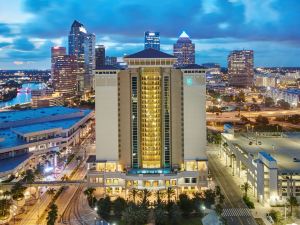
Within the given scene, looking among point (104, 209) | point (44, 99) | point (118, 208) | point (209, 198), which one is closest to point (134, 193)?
point (118, 208)

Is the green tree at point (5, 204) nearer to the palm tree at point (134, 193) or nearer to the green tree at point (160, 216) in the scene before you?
the palm tree at point (134, 193)

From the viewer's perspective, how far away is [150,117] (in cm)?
5612

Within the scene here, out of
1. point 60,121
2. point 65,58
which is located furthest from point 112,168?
point 65,58

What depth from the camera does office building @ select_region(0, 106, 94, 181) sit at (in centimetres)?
6262

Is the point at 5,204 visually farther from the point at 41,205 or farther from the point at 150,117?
the point at 150,117

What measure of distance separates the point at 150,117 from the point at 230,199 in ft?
50.1

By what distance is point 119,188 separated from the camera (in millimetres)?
53188

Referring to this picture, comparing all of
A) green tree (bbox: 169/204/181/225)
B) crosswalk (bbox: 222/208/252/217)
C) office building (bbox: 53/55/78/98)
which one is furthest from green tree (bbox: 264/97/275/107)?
green tree (bbox: 169/204/181/225)

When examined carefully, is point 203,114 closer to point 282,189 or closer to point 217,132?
point 282,189

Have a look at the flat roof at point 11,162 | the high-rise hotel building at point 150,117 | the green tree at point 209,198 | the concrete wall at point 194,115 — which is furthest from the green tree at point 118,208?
the flat roof at point 11,162

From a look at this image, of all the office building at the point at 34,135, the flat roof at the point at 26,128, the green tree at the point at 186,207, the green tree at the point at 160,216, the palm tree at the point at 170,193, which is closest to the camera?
the green tree at the point at 160,216

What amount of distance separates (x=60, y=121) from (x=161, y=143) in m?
40.7

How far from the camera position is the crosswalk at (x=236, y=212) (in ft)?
147

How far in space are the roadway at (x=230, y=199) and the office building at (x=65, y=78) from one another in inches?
5124
